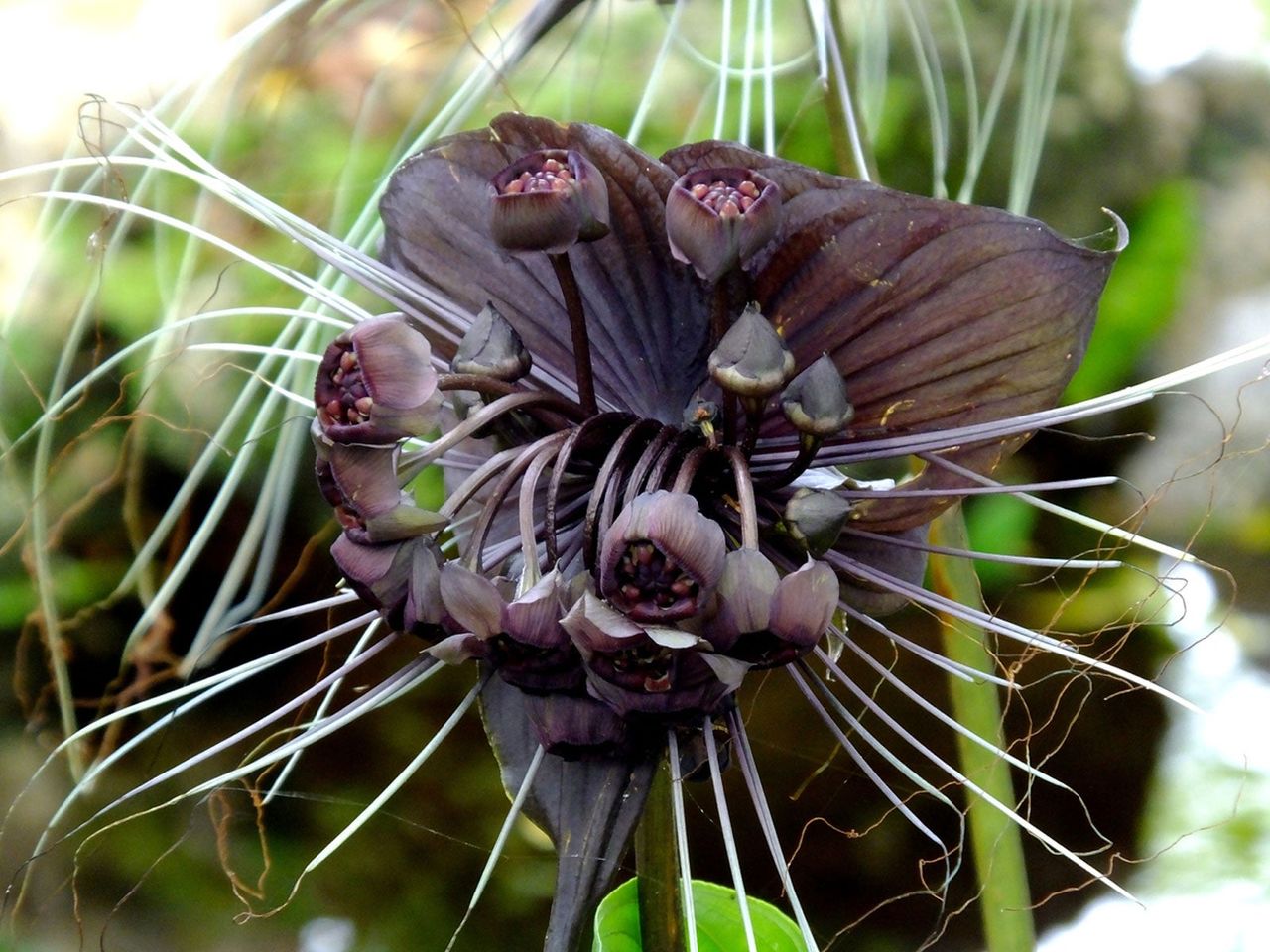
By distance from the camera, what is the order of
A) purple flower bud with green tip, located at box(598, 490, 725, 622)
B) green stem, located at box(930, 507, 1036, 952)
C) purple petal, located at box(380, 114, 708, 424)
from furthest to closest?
1. green stem, located at box(930, 507, 1036, 952)
2. purple petal, located at box(380, 114, 708, 424)
3. purple flower bud with green tip, located at box(598, 490, 725, 622)

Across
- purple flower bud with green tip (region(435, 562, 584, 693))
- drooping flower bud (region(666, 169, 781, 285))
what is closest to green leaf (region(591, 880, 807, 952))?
purple flower bud with green tip (region(435, 562, 584, 693))

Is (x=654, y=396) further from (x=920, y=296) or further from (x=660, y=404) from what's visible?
(x=920, y=296)

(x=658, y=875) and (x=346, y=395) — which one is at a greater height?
(x=346, y=395)

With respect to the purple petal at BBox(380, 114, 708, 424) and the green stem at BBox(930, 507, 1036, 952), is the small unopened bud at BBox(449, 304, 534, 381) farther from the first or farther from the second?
the green stem at BBox(930, 507, 1036, 952)

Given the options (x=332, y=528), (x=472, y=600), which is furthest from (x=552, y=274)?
(x=332, y=528)

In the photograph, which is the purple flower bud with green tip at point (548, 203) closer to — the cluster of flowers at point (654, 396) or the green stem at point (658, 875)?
the cluster of flowers at point (654, 396)

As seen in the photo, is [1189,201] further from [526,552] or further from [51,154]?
[526,552]
